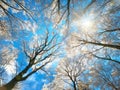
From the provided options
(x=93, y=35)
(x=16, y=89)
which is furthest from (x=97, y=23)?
(x=16, y=89)

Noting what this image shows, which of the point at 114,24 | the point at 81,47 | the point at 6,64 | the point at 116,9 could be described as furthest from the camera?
the point at 6,64

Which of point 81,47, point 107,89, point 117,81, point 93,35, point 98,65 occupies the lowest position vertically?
point 107,89

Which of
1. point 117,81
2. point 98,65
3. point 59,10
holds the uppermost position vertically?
point 59,10

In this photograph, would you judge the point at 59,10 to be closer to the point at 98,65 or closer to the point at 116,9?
the point at 116,9

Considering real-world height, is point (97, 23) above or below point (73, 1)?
below

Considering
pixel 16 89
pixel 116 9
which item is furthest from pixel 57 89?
pixel 116 9

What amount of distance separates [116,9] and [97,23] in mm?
2968

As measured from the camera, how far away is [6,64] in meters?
18.4

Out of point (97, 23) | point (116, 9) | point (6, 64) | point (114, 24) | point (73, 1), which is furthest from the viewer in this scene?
point (6, 64)

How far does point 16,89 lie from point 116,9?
16196 mm

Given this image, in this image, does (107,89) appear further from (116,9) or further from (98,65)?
(116,9)

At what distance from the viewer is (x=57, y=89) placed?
822 inches

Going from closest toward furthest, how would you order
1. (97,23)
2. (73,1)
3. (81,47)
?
1. (73,1)
2. (97,23)
3. (81,47)

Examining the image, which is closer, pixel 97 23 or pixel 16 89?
pixel 97 23
